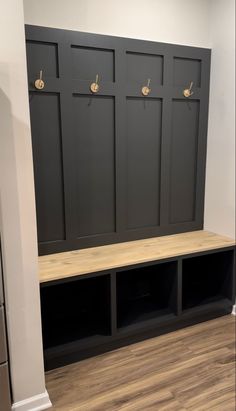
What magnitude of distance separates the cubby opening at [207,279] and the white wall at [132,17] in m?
1.83

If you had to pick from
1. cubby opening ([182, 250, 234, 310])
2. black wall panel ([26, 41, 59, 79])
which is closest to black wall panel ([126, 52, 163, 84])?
black wall panel ([26, 41, 59, 79])

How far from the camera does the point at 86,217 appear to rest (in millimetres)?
2467

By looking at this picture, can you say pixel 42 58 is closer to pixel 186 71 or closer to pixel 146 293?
pixel 186 71

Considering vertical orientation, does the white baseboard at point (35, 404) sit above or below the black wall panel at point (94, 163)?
below

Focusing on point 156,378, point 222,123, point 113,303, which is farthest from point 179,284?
point 222,123

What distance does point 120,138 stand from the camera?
2.50 meters

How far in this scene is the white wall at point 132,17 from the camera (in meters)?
2.14

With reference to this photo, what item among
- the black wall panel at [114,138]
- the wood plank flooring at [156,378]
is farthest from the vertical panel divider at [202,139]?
the wood plank flooring at [156,378]

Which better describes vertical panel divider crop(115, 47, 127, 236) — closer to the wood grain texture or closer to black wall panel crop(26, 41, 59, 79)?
the wood grain texture

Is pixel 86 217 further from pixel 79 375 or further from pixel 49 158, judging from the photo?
pixel 79 375

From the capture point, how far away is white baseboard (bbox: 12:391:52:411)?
5.81 feet

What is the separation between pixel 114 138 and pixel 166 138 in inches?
18.7

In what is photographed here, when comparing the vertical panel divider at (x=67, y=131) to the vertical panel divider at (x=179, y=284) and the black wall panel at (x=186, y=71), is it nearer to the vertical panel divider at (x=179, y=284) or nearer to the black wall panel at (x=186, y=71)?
the vertical panel divider at (x=179, y=284)

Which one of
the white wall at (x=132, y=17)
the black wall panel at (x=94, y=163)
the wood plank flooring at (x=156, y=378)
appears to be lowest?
the wood plank flooring at (x=156, y=378)
